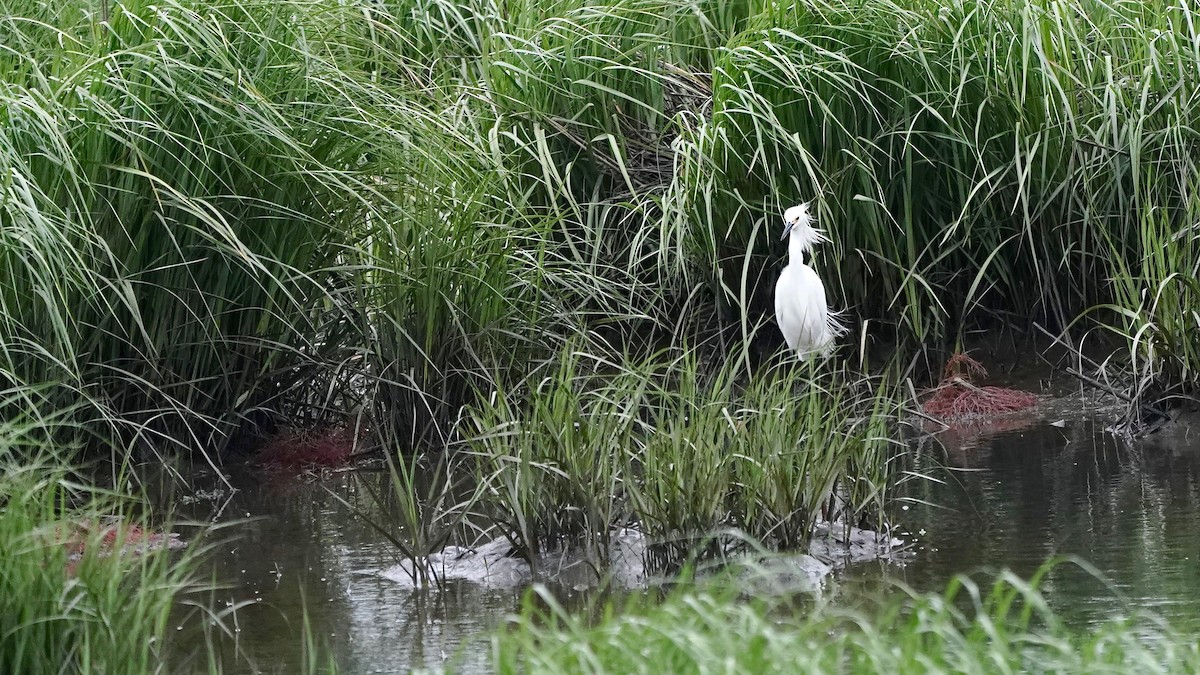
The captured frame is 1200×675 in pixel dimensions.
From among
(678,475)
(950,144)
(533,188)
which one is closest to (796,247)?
(950,144)

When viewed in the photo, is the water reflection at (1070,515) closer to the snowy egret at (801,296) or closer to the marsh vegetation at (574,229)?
the marsh vegetation at (574,229)

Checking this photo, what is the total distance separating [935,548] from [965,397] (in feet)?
6.46

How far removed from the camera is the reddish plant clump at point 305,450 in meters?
5.56


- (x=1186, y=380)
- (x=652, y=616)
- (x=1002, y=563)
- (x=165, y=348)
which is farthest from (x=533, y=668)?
(x=1186, y=380)

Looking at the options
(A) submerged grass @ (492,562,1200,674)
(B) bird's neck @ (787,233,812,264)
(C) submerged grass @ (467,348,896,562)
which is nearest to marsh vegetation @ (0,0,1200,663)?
(C) submerged grass @ (467,348,896,562)

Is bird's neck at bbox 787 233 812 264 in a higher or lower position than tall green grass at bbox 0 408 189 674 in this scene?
higher

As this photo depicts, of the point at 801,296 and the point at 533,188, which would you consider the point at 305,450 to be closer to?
the point at 533,188

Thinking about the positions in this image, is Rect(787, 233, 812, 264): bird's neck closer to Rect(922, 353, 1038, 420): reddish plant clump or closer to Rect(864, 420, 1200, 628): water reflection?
Rect(922, 353, 1038, 420): reddish plant clump

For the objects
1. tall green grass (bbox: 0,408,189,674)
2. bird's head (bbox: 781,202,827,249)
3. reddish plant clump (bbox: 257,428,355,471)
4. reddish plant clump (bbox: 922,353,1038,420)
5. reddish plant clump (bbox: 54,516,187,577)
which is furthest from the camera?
reddish plant clump (bbox: 922,353,1038,420)

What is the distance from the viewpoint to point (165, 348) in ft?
16.9

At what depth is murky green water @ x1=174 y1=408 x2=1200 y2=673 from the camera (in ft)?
11.3

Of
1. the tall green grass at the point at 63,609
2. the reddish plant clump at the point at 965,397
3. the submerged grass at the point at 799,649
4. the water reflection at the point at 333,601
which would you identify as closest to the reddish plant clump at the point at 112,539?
the tall green grass at the point at 63,609

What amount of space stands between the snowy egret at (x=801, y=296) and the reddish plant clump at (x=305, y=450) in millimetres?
1635

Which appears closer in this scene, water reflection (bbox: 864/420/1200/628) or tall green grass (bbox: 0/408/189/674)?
tall green grass (bbox: 0/408/189/674)
